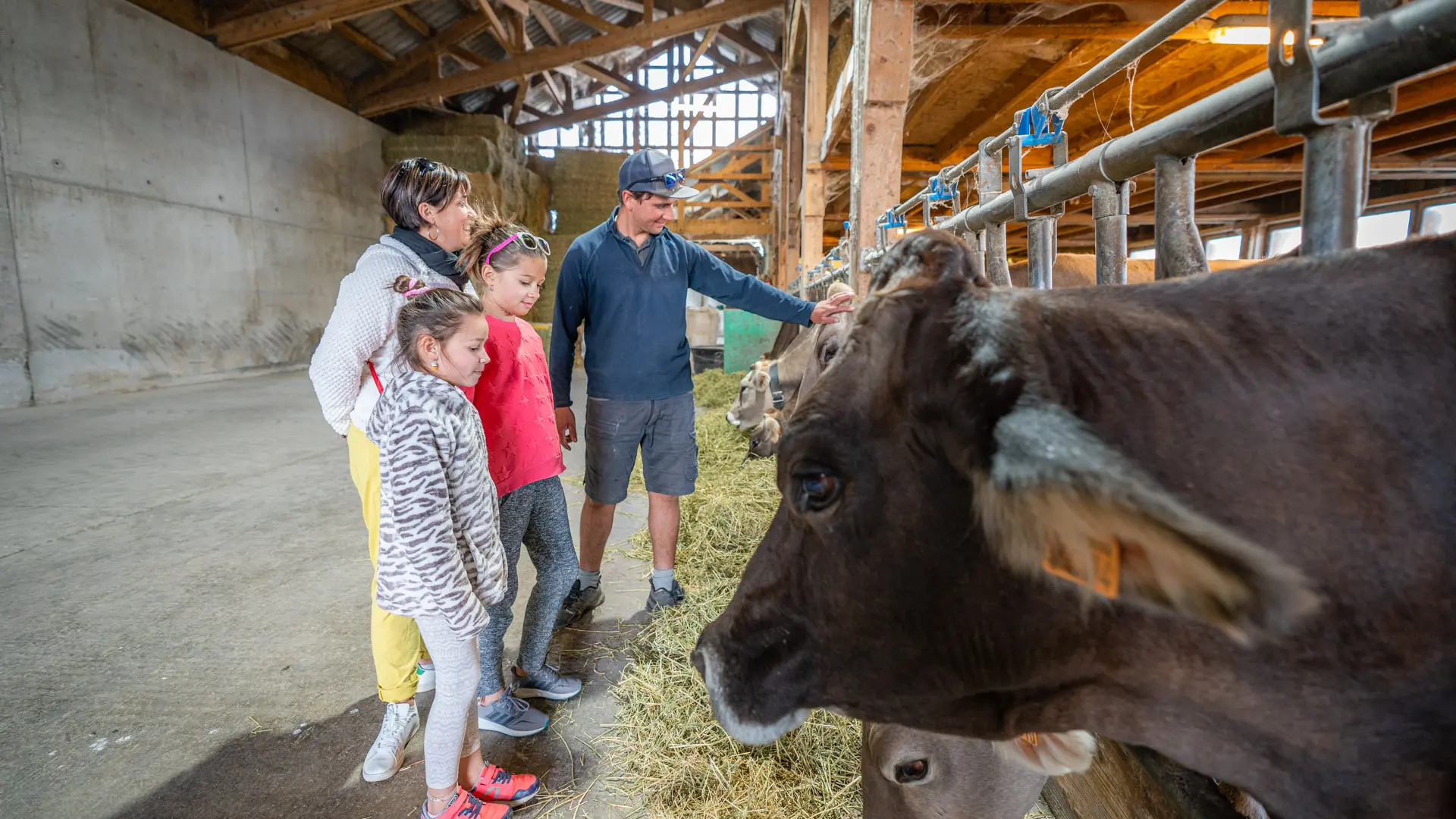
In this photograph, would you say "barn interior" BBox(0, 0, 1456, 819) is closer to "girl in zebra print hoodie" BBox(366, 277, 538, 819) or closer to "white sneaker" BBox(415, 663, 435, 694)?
"white sneaker" BBox(415, 663, 435, 694)

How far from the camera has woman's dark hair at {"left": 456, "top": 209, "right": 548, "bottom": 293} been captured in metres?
2.42

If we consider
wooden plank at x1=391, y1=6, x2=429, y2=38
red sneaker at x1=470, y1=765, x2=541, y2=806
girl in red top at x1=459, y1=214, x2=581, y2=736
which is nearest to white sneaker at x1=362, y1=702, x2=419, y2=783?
girl in red top at x1=459, y1=214, x2=581, y2=736

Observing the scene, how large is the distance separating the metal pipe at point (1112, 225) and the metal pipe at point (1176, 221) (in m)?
0.18

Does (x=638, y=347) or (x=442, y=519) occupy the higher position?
(x=638, y=347)

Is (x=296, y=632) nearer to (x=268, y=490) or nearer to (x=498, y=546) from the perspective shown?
(x=498, y=546)

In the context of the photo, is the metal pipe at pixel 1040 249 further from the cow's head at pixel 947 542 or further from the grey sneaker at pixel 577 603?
the grey sneaker at pixel 577 603

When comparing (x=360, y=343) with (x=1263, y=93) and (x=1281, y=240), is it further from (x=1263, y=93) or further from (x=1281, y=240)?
(x=1281, y=240)

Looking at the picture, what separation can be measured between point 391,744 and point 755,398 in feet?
16.7

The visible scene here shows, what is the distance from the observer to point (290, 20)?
1021 cm

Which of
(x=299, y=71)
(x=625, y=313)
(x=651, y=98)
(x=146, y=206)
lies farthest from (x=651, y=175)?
(x=651, y=98)

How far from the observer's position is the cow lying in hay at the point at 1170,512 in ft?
2.41

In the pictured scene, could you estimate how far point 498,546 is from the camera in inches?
83.4

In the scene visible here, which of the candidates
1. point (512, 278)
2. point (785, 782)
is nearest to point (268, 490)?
point (512, 278)

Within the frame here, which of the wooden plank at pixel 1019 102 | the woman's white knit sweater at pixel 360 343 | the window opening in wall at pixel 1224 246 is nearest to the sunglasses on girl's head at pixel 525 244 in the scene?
the woman's white knit sweater at pixel 360 343
